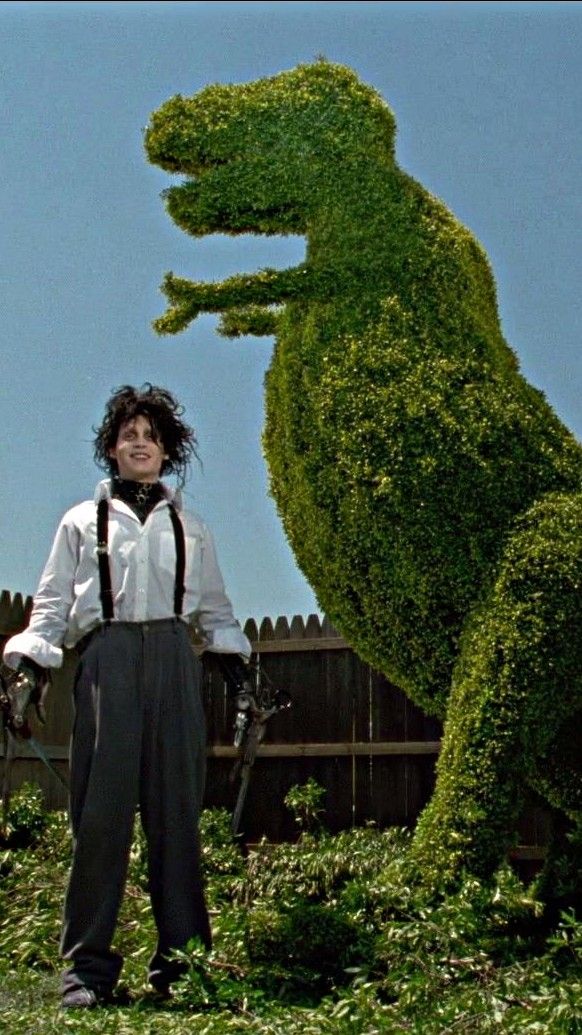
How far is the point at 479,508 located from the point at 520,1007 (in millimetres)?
1791

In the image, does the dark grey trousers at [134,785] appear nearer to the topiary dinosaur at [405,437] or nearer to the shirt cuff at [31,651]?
the shirt cuff at [31,651]

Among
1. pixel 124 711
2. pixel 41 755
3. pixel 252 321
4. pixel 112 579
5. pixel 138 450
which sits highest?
pixel 252 321

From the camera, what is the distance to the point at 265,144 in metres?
5.17

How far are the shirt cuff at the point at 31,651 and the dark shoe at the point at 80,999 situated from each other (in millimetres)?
982

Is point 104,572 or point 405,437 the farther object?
point 405,437

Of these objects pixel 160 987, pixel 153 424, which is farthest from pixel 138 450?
pixel 160 987

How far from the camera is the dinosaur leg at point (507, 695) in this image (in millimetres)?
4301

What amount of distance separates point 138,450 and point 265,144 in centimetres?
160

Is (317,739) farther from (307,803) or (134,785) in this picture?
(134,785)

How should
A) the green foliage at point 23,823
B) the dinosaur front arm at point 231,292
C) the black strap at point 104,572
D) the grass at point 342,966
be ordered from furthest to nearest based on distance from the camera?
the green foliage at point 23,823
the dinosaur front arm at point 231,292
the black strap at point 104,572
the grass at point 342,966

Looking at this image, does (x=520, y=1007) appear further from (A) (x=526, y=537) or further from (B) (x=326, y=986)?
(A) (x=526, y=537)

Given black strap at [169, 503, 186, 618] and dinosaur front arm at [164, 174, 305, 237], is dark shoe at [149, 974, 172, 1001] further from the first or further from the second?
dinosaur front arm at [164, 174, 305, 237]

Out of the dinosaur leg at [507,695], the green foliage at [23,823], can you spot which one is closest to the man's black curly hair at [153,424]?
the dinosaur leg at [507,695]

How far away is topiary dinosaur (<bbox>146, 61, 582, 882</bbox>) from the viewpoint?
443cm
